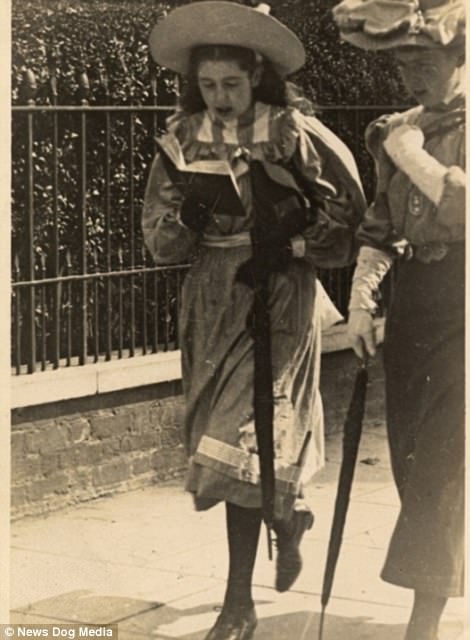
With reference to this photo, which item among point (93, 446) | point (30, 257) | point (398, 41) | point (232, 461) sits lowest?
point (93, 446)

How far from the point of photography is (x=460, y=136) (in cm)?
536

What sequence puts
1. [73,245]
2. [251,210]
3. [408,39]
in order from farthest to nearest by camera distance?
[73,245]
[251,210]
[408,39]

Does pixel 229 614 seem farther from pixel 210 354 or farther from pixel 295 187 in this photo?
pixel 295 187

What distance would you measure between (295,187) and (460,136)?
2.25 feet

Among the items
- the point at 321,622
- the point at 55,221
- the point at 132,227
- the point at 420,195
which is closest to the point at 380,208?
the point at 420,195

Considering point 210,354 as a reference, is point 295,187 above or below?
above

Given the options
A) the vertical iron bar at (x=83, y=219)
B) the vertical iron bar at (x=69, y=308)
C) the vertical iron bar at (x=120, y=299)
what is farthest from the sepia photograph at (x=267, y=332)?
the vertical iron bar at (x=120, y=299)

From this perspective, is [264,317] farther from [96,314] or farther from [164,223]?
[96,314]

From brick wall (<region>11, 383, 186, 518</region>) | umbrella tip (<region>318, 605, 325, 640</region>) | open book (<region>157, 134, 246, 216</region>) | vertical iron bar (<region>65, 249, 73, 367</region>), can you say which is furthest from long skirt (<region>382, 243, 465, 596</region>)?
vertical iron bar (<region>65, 249, 73, 367</region>)

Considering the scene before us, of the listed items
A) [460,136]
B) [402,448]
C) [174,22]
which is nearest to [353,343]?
[402,448]

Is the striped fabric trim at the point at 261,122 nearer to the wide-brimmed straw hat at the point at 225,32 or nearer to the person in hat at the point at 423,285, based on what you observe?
the wide-brimmed straw hat at the point at 225,32

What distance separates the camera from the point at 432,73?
539cm

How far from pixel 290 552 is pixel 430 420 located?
0.88 m

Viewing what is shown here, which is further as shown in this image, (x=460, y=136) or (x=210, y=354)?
(x=210, y=354)
